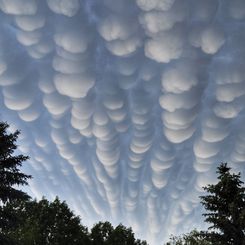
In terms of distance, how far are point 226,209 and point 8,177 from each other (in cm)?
1636

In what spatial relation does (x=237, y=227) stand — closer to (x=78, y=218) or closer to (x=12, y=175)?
(x=12, y=175)

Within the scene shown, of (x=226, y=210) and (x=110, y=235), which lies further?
(x=110, y=235)

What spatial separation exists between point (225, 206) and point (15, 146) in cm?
1645

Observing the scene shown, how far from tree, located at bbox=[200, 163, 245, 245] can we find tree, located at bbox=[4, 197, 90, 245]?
87.0ft

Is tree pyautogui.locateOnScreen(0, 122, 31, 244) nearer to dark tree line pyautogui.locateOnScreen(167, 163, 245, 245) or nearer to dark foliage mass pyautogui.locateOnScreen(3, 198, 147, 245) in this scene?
dark tree line pyautogui.locateOnScreen(167, 163, 245, 245)

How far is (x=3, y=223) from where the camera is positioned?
760 inches

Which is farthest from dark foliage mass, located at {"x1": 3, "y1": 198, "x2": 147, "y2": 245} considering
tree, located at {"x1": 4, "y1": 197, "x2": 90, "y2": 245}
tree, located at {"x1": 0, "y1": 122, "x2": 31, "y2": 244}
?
tree, located at {"x1": 0, "y1": 122, "x2": 31, "y2": 244}

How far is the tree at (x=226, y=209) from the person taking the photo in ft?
72.1

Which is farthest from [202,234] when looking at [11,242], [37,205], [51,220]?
[37,205]

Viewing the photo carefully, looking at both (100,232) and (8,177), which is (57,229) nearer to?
(100,232)

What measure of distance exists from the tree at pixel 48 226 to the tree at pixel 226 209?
87.0ft

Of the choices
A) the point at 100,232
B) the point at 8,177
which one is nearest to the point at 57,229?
the point at 100,232

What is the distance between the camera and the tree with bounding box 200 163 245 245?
2197 centimetres

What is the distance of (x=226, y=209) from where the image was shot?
23.9 metres
